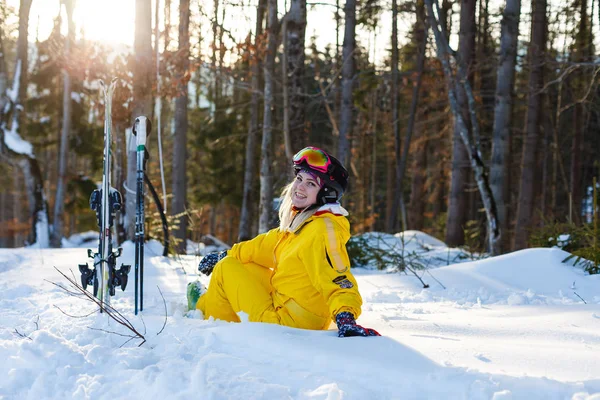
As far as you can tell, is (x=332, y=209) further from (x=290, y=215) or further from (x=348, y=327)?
(x=348, y=327)

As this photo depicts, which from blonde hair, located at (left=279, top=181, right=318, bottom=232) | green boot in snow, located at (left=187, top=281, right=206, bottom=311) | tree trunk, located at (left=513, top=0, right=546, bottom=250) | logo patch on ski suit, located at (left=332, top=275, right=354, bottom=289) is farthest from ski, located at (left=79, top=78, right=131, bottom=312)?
tree trunk, located at (left=513, top=0, right=546, bottom=250)

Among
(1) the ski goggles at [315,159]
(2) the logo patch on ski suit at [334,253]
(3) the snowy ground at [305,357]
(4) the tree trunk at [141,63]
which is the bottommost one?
(3) the snowy ground at [305,357]

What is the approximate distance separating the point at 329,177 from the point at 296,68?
5201 millimetres

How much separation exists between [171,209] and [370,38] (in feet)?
42.9

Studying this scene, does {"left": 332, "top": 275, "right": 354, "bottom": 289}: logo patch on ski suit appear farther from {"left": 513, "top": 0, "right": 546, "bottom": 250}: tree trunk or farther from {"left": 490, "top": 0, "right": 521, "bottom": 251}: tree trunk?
{"left": 513, "top": 0, "right": 546, "bottom": 250}: tree trunk

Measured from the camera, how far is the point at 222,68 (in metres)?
10.0

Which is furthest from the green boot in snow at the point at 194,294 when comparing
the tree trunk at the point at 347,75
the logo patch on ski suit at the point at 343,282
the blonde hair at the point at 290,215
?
the tree trunk at the point at 347,75

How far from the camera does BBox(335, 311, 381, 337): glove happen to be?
3.09m

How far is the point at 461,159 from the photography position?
12.8 m

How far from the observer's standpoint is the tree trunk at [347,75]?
1281 cm

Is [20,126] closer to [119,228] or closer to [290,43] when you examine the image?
[119,228]

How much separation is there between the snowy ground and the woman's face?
80 cm

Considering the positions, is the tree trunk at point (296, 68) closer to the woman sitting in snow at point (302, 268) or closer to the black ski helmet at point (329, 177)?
the woman sitting in snow at point (302, 268)

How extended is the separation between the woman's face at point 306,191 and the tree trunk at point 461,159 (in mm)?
9462
